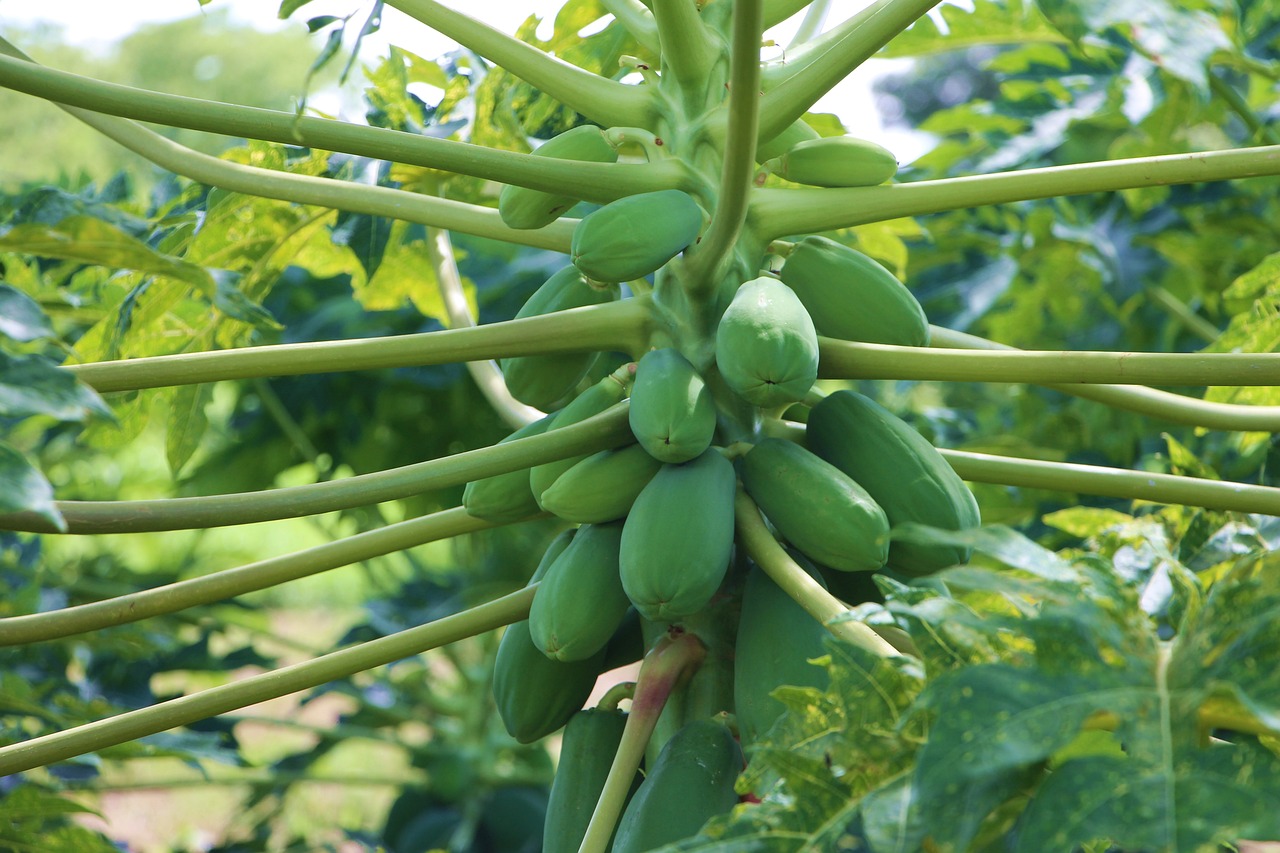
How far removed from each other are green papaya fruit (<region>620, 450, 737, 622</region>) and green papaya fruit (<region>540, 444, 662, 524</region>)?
0.06 meters

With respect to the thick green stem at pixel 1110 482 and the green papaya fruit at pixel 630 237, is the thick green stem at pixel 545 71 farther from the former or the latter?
the thick green stem at pixel 1110 482

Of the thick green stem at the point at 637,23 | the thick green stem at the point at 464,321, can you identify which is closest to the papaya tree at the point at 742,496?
the thick green stem at the point at 637,23

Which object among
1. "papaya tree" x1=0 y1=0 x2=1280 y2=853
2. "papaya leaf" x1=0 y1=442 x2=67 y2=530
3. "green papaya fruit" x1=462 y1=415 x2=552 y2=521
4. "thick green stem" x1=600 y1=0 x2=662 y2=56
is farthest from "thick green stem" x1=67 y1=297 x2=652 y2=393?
"thick green stem" x1=600 y1=0 x2=662 y2=56

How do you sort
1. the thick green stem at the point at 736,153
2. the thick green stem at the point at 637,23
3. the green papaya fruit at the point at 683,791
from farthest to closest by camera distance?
the thick green stem at the point at 637,23
the green papaya fruit at the point at 683,791
the thick green stem at the point at 736,153

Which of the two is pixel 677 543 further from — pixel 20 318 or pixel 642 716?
pixel 20 318

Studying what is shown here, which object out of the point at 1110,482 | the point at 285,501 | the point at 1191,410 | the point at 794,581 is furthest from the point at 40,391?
the point at 1191,410

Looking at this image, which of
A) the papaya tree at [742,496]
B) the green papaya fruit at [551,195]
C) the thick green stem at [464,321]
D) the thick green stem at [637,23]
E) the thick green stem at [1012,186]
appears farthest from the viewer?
the thick green stem at [464,321]

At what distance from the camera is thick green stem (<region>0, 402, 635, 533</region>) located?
1.04 m

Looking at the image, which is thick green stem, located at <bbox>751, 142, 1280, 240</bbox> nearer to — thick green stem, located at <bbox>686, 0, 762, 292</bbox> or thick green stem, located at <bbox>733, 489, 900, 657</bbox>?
thick green stem, located at <bbox>686, 0, 762, 292</bbox>

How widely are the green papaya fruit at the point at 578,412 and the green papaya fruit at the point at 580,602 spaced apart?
7 centimetres

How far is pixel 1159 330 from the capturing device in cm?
265

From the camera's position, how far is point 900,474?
1.11m

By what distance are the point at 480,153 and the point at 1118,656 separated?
67 cm

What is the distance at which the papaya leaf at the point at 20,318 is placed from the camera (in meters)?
0.95
